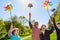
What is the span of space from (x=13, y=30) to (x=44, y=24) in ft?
1.09

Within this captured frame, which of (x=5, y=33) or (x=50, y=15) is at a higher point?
(x=50, y=15)

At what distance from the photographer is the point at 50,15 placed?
2.26 meters

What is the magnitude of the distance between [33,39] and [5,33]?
29 cm

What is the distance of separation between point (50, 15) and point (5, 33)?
0.51m

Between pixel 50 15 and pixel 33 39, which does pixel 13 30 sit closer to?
pixel 33 39

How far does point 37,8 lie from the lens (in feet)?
7.43

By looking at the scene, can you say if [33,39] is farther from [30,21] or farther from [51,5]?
[51,5]

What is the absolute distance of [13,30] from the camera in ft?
7.11

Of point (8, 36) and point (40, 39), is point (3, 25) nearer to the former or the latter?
point (8, 36)

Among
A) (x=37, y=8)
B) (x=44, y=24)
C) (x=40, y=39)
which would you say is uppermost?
(x=37, y=8)

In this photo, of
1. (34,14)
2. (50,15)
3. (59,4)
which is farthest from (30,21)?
(59,4)

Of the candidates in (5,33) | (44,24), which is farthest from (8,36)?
(44,24)

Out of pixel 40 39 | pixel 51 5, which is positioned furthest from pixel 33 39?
pixel 51 5

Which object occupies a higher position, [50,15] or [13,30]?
[50,15]
